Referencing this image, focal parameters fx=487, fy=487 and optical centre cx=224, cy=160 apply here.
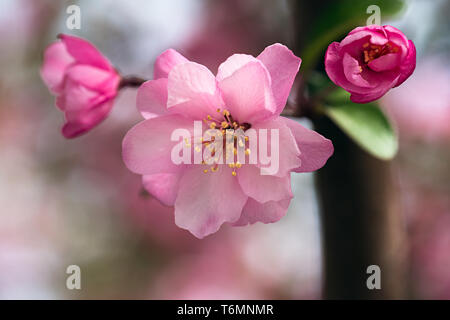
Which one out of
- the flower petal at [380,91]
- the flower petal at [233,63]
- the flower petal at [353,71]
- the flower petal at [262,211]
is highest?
the flower petal at [233,63]

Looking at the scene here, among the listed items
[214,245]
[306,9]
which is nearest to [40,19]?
[214,245]

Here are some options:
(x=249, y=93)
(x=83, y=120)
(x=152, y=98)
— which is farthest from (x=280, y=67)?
(x=83, y=120)

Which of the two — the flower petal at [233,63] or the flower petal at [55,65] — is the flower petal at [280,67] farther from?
the flower petal at [55,65]

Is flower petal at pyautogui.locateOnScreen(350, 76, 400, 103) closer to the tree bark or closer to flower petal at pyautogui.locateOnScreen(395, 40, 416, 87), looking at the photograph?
flower petal at pyautogui.locateOnScreen(395, 40, 416, 87)

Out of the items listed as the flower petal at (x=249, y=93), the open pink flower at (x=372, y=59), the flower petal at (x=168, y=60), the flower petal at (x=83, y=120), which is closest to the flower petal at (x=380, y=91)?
the open pink flower at (x=372, y=59)

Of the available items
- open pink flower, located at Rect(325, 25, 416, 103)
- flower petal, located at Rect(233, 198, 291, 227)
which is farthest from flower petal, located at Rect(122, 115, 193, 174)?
open pink flower, located at Rect(325, 25, 416, 103)

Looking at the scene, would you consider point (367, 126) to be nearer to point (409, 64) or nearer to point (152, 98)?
point (409, 64)
